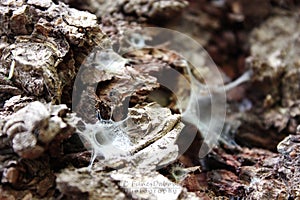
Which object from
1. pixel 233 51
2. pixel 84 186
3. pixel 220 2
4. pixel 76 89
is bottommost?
pixel 84 186

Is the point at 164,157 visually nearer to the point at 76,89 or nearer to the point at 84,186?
the point at 84,186

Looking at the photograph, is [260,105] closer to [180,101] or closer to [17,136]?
[180,101]

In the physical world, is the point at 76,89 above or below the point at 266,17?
below

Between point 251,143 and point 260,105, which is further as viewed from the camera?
point 260,105

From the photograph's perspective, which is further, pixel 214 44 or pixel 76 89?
pixel 214 44

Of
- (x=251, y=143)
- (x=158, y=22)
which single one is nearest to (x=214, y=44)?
(x=158, y=22)

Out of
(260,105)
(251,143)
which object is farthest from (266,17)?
(251,143)

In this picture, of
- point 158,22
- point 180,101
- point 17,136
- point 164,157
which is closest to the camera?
point 17,136

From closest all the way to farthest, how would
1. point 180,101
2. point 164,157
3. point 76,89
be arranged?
point 164,157 → point 76,89 → point 180,101

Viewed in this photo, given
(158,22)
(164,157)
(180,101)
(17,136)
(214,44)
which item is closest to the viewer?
(17,136)
